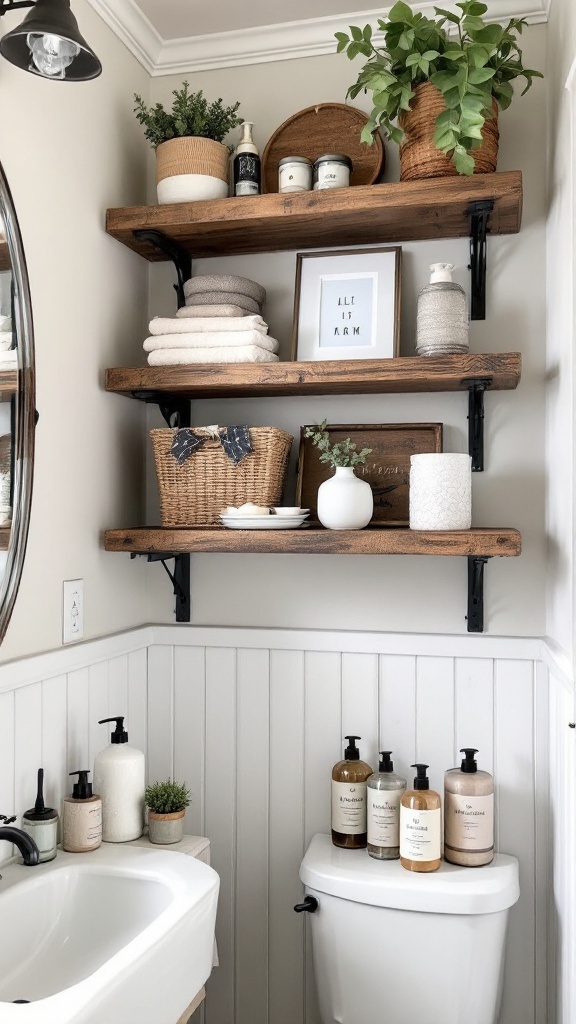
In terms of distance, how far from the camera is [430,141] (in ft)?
5.16

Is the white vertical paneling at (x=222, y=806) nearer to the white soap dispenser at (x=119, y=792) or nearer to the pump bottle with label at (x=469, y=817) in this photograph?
the white soap dispenser at (x=119, y=792)

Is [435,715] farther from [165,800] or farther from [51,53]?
[51,53]

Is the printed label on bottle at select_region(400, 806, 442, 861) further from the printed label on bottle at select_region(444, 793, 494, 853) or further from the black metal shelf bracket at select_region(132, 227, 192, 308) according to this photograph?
the black metal shelf bracket at select_region(132, 227, 192, 308)

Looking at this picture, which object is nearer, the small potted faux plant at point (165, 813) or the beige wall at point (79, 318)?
the beige wall at point (79, 318)

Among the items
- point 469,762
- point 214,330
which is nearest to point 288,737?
point 469,762

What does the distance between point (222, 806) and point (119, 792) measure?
37cm

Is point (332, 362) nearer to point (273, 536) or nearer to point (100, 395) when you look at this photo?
point (273, 536)

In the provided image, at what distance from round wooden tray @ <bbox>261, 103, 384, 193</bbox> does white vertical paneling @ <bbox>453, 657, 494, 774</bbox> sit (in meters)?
1.00

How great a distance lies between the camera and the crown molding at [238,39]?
1710 mm

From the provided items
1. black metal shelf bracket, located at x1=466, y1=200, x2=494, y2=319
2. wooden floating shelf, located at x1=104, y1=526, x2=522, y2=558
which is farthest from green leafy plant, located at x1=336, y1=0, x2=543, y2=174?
wooden floating shelf, located at x1=104, y1=526, x2=522, y2=558

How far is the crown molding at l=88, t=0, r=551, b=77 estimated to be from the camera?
5.61 feet

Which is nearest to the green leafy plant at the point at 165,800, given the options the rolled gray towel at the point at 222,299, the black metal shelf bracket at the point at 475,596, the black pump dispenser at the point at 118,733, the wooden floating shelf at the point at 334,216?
the black pump dispenser at the point at 118,733

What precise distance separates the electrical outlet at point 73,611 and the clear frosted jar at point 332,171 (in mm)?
903

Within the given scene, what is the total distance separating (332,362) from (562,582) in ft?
1.88
